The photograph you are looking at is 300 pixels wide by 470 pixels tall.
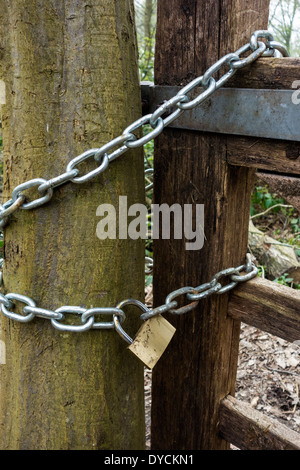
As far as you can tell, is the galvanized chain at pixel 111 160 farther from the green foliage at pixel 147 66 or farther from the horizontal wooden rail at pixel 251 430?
the green foliage at pixel 147 66

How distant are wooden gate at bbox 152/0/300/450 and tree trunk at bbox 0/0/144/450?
0.18 meters

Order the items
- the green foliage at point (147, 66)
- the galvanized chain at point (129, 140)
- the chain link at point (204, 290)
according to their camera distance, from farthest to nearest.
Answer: the green foliage at point (147, 66) → the chain link at point (204, 290) → the galvanized chain at point (129, 140)

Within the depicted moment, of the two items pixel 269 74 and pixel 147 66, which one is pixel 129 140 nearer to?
pixel 269 74

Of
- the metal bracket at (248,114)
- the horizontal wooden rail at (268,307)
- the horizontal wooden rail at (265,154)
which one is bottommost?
the horizontal wooden rail at (268,307)

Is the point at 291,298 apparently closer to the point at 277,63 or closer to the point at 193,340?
the point at 193,340

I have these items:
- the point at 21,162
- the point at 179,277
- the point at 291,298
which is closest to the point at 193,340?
the point at 179,277

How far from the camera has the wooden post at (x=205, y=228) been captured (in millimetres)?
1068

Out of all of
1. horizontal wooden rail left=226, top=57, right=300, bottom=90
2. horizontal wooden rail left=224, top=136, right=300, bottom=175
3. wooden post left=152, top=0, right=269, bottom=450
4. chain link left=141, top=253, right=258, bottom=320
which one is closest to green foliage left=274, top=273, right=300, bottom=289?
wooden post left=152, top=0, right=269, bottom=450

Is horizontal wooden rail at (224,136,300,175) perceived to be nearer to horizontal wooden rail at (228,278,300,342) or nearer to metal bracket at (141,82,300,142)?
metal bracket at (141,82,300,142)

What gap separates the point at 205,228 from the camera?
47.2 inches

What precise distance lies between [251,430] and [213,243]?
554mm

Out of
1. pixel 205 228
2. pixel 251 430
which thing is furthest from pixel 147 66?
pixel 251 430

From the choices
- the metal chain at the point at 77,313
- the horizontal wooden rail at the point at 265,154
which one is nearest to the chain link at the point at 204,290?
the metal chain at the point at 77,313

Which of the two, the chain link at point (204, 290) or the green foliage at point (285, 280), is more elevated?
the chain link at point (204, 290)
